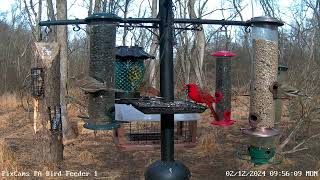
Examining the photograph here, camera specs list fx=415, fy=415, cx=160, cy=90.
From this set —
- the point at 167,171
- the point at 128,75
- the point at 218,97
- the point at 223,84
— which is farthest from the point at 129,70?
the point at 167,171

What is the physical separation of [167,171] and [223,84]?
1.86 m

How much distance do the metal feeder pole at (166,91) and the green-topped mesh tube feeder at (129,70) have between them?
6.16ft

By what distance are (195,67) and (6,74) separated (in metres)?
11.5

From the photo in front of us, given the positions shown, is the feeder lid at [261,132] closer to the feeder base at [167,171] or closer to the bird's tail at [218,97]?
the bird's tail at [218,97]

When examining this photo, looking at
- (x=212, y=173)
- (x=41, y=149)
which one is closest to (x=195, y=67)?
(x=212, y=173)

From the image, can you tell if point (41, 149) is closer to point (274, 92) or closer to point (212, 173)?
point (212, 173)

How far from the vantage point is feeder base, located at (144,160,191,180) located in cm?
330

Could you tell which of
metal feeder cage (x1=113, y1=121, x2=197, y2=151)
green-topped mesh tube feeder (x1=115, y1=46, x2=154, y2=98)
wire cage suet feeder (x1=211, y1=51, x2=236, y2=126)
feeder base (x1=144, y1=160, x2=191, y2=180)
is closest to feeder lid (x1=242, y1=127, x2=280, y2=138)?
wire cage suet feeder (x1=211, y1=51, x2=236, y2=126)

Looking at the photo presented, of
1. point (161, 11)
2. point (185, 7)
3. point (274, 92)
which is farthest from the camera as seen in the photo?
point (185, 7)

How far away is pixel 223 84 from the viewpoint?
4.89m

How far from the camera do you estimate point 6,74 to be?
71.8ft

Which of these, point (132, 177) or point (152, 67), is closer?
point (132, 177)

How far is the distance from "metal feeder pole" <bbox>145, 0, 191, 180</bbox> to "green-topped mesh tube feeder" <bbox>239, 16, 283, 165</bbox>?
84 cm

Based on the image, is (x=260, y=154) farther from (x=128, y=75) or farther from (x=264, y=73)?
(x=128, y=75)
